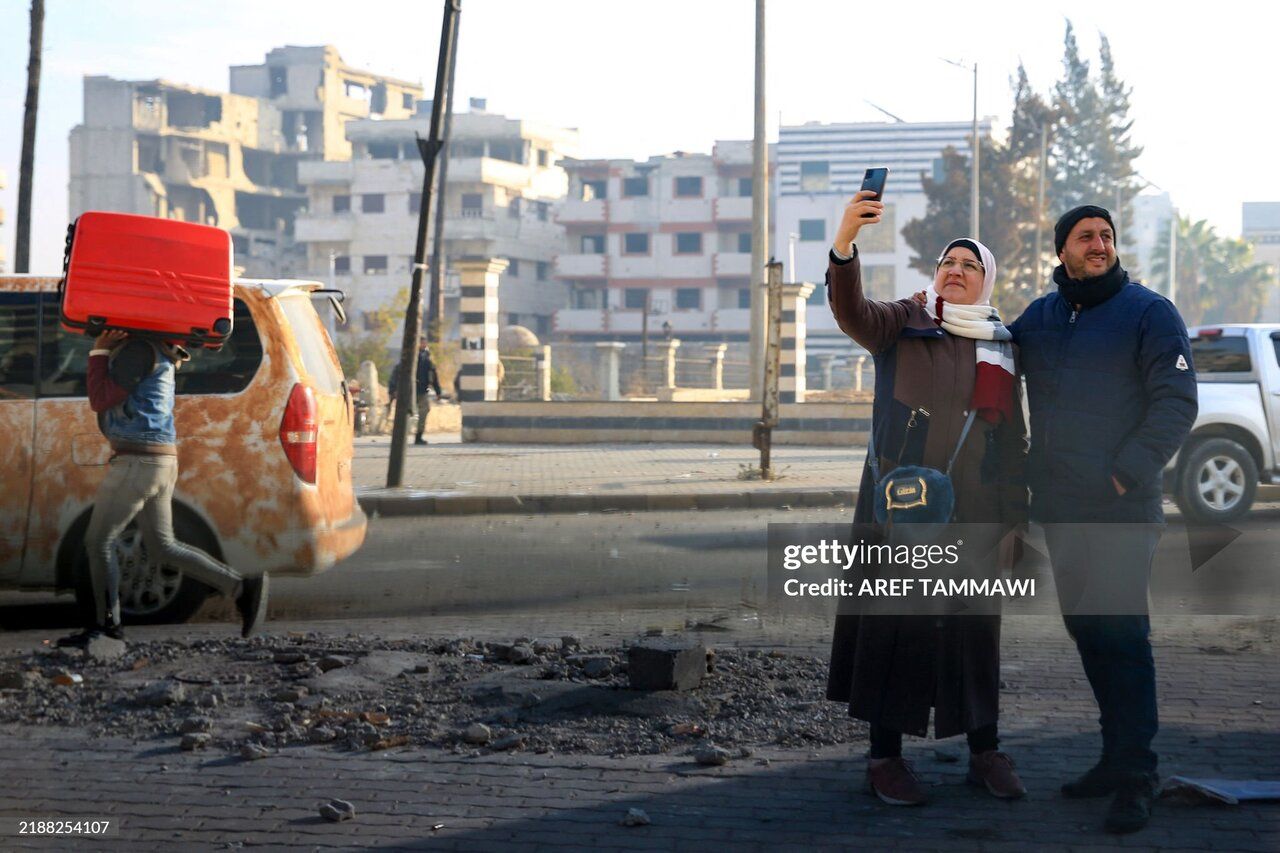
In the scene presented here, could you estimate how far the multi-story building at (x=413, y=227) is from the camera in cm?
7731

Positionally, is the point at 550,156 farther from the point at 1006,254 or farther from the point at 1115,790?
the point at 1115,790

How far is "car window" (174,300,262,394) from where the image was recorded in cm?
770

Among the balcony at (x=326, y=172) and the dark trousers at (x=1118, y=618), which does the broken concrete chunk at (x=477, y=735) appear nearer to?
the dark trousers at (x=1118, y=618)

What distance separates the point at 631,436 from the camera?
24.3 metres

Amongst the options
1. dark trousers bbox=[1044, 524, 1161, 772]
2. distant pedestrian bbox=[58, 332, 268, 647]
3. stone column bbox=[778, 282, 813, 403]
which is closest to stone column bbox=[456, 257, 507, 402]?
stone column bbox=[778, 282, 813, 403]

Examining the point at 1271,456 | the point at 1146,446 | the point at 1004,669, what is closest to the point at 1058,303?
the point at 1146,446

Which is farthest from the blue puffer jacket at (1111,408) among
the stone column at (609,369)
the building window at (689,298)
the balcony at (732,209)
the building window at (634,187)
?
the building window at (634,187)

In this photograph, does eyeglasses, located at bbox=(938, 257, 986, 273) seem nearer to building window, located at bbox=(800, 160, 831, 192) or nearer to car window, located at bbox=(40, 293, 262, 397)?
car window, located at bbox=(40, 293, 262, 397)

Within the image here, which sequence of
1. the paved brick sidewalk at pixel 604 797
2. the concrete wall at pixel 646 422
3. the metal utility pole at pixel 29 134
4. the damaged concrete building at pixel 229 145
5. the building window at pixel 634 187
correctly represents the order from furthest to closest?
the damaged concrete building at pixel 229 145
the building window at pixel 634 187
the concrete wall at pixel 646 422
the metal utility pole at pixel 29 134
the paved brick sidewalk at pixel 604 797

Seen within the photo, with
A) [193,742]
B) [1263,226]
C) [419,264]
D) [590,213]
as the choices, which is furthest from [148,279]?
[1263,226]

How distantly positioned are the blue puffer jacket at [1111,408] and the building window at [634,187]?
7460 centimetres

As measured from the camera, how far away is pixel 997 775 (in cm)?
444

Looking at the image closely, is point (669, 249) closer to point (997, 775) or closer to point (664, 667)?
point (664, 667)

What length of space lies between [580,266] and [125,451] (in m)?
70.6
